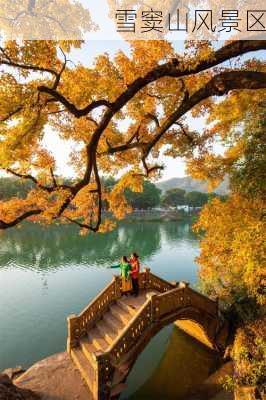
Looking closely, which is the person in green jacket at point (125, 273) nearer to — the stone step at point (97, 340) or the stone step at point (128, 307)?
the stone step at point (128, 307)

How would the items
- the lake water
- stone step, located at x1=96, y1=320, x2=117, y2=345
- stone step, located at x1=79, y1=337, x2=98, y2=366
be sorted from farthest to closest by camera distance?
the lake water < stone step, located at x1=96, y1=320, x2=117, y2=345 < stone step, located at x1=79, y1=337, x2=98, y2=366

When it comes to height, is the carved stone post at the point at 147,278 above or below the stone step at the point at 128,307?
above

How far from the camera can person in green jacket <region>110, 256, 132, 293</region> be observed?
41.4 ft

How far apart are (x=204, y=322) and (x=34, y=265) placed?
2345 centimetres

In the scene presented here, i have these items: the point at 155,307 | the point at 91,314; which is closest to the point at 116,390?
the point at 155,307

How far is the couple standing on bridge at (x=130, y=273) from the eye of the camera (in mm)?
12619

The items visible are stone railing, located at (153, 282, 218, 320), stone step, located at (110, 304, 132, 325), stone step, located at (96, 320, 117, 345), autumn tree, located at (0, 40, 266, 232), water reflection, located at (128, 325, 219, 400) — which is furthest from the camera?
water reflection, located at (128, 325, 219, 400)

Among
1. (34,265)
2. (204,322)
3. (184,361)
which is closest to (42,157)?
(204,322)

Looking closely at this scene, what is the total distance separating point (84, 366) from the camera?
10297 mm

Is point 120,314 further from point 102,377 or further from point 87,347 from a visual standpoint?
point 102,377

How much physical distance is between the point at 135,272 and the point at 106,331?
274cm

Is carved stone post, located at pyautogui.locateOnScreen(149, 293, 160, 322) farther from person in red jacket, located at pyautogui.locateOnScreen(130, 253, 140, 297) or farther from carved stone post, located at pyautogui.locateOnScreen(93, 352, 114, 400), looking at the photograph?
carved stone post, located at pyautogui.locateOnScreen(93, 352, 114, 400)

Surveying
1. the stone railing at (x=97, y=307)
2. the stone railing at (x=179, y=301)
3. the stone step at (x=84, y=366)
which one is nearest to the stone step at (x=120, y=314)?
the stone railing at (x=97, y=307)

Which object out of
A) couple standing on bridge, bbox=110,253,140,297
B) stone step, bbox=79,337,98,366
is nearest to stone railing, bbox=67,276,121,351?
stone step, bbox=79,337,98,366
